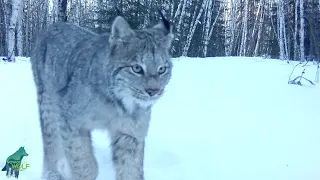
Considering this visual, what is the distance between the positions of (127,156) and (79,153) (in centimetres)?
36

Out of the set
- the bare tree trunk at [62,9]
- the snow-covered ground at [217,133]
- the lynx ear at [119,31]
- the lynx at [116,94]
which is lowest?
the snow-covered ground at [217,133]

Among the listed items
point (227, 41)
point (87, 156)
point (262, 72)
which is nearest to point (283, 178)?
point (87, 156)

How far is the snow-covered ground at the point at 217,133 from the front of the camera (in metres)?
3.70

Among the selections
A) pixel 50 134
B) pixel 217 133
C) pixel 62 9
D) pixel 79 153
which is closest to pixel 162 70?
pixel 79 153

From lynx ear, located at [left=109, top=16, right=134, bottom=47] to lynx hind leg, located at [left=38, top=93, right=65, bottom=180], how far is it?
1.04 m

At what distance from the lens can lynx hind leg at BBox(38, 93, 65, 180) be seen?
3.77 m

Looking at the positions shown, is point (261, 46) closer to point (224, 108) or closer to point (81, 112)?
point (224, 108)

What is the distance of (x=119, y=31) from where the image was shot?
3002 millimetres

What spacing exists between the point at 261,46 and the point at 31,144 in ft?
114

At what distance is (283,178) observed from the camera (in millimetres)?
3494

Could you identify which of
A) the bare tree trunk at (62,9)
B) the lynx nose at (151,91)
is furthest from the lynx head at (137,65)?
the bare tree trunk at (62,9)

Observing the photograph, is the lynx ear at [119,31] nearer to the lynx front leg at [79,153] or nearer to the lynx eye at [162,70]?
the lynx eye at [162,70]

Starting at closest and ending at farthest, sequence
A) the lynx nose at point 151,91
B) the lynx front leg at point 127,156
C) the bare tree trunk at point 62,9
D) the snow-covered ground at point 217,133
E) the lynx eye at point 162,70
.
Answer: the lynx nose at point 151,91, the lynx eye at point 162,70, the lynx front leg at point 127,156, the snow-covered ground at point 217,133, the bare tree trunk at point 62,9

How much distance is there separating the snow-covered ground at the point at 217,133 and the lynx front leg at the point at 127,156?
409mm
